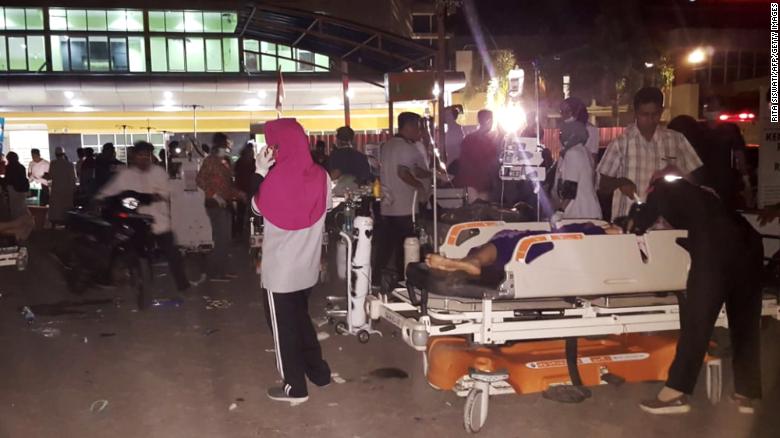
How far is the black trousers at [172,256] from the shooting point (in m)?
8.66

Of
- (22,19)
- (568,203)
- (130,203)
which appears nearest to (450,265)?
(568,203)

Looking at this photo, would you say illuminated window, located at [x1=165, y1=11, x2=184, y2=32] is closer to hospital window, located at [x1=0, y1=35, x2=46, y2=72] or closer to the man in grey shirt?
hospital window, located at [x1=0, y1=35, x2=46, y2=72]

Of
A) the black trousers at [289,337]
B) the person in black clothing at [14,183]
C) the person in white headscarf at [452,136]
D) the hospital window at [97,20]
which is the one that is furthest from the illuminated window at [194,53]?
the black trousers at [289,337]

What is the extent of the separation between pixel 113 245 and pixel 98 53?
32.0 meters

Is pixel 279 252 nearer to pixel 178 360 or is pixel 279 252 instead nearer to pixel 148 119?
pixel 178 360

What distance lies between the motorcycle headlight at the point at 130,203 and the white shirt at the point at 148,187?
0.24 feet

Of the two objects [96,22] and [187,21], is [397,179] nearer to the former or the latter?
[187,21]

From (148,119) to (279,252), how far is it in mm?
28562

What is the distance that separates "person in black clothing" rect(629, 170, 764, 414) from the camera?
4648 mm

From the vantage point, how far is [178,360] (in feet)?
20.5

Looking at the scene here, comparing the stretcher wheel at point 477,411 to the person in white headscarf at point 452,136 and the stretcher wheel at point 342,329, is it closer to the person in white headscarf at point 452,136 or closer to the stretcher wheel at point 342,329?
Answer: the stretcher wheel at point 342,329

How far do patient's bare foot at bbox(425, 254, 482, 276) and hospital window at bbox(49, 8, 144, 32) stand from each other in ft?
118

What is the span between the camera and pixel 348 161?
9492 mm

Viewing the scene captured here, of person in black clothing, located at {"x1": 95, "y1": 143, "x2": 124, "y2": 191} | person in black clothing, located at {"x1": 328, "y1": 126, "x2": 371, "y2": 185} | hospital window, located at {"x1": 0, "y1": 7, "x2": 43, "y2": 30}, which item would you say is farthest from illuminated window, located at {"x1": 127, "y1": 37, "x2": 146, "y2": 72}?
person in black clothing, located at {"x1": 328, "y1": 126, "x2": 371, "y2": 185}
